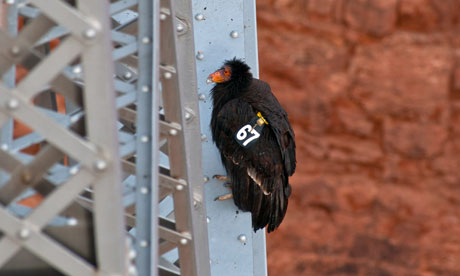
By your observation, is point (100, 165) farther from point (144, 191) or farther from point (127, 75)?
point (127, 75)

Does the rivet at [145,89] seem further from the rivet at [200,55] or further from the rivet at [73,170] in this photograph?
the rivet at [200,55]

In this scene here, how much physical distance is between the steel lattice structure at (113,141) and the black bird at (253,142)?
77 mm

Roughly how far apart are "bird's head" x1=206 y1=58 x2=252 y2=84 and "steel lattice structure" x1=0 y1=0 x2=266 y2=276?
5cm

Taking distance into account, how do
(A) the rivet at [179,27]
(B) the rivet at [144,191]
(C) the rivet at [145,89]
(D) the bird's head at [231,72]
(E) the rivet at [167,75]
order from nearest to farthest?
1. (B) the rivet at [144,191]
2. (C) the rivet at [145,89]
3. (E) the rivet at [167,75]
4. (A) the rivet at [179,27]
5. (D) the bird's head at [231,72]

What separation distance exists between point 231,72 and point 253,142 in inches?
14.6

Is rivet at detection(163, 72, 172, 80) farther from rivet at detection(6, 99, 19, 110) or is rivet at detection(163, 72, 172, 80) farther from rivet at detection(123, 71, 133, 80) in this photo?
rivet at detection(6, 99, 19, 110)

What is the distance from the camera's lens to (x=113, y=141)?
6.13 feet

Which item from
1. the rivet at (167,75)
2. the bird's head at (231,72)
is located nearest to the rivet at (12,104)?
the rivet at (167,75)

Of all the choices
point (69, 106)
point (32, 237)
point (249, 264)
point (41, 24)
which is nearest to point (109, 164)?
point (32, 237)

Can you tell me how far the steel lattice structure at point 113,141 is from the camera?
1847 mm

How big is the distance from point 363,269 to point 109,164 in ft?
23.3

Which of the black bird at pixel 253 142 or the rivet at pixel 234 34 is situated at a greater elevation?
the rivet at pixel 234 34

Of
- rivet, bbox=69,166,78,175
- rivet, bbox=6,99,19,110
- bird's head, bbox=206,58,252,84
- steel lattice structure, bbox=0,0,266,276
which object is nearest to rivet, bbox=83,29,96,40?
steel lattice structure, bbox=0,0,266,276

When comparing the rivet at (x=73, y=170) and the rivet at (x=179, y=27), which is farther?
the rivet at (x=179, y=27)
